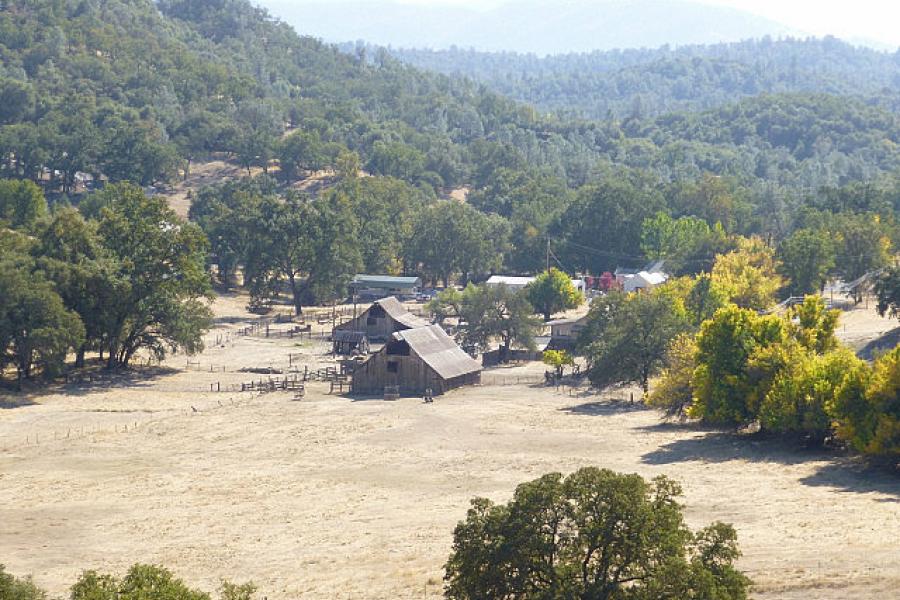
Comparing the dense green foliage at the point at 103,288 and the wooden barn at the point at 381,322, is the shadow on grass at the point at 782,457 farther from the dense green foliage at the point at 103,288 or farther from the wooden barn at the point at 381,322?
the dense green foliage at the point at 103,288

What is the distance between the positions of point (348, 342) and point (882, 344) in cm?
3398

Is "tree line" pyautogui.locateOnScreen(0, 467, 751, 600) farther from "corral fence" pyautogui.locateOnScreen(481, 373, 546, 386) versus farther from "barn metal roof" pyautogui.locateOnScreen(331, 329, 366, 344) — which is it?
"barn metal roof" pyautogui.locateOnScreen(331, 329, 366, 344)

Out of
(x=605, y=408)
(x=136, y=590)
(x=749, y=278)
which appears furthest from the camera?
(x=749, y=278)

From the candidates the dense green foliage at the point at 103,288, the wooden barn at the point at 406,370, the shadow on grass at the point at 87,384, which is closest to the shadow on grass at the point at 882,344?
the wooden barn at the point at 406,370

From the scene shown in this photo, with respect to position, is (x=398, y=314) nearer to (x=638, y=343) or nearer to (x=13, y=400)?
(x=638, y=343)

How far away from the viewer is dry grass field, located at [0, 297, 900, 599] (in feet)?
142

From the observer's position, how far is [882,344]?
3184 inches

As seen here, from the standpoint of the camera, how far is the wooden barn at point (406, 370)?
7981 cm

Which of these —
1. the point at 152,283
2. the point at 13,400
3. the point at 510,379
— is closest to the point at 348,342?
the point at 510,379

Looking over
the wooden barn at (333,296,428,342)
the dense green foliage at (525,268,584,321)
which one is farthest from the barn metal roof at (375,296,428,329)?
the dense green foliage at (525,268,584,321)

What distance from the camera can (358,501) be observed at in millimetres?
53375

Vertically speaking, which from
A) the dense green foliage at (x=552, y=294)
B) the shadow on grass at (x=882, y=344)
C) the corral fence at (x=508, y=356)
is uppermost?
the dense green foliage at (x=552, y=294)

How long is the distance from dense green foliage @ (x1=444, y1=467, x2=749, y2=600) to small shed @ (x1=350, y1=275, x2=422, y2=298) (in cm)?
8668

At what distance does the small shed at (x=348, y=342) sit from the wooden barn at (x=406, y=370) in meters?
11.6
